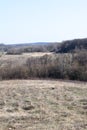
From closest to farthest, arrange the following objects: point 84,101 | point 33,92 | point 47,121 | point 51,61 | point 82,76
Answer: point 47,121 < point 84,101 < point 33,92 < point 82,76 < point 51,61

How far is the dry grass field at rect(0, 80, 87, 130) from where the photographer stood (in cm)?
945

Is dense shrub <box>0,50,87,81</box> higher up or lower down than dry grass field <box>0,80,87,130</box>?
lower down

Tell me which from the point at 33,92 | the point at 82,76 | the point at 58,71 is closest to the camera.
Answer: the point at 33,92

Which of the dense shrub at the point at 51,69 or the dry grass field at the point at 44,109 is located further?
the dense shrub at the point at 51,69

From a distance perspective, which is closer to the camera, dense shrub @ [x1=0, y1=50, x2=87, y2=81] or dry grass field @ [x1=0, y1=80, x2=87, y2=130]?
dry grass field @ [x1=0, y1=80, x2=87, y2=130]

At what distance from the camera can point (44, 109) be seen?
443 inches

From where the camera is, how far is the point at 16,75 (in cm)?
2503

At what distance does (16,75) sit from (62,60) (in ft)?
11.9

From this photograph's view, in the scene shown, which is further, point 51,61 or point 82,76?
point 51,61

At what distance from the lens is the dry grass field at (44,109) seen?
9445mm

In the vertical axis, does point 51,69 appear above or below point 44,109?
below

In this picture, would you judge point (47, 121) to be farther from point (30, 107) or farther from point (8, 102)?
point (8, 102)

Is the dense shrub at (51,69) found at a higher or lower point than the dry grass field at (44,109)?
lower

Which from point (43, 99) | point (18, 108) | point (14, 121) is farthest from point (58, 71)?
point (14, 121)
